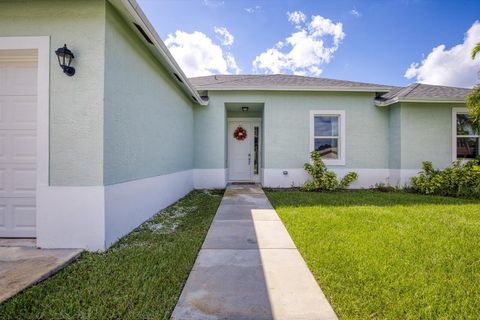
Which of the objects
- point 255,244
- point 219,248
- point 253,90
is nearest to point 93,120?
point 219,248

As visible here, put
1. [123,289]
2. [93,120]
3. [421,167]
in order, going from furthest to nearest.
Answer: [421,167], [93,120], [123,289]

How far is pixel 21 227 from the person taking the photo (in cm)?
328

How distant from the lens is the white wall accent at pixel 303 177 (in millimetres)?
8151

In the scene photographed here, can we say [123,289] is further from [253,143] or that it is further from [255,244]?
[253,143]

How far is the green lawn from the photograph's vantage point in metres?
1.86

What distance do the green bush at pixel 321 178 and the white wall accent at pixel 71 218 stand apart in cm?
639

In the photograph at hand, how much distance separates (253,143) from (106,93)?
738 centimetres

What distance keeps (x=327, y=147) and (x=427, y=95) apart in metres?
3.68

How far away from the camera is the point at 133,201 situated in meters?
3.84

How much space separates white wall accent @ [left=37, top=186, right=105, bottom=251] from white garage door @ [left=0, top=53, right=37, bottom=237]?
575 mm

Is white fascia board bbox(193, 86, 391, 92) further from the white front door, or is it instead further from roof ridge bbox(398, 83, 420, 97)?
the white front door

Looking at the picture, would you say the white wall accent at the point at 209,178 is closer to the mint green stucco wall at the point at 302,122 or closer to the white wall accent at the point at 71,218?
the mint green stucco wall at the point at 302,122

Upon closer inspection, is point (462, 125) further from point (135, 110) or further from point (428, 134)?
point (135, 110)

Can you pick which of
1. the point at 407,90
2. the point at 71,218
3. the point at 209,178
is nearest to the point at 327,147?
the point at 407,90
